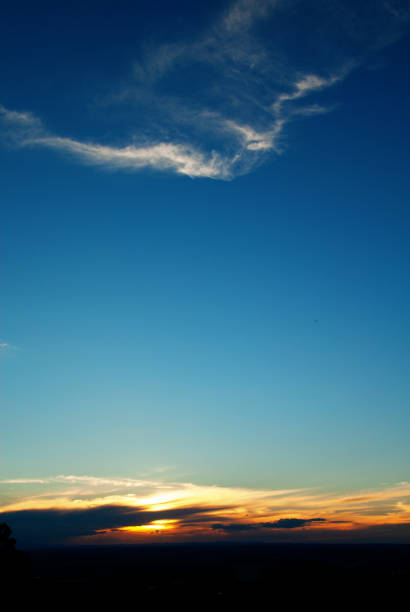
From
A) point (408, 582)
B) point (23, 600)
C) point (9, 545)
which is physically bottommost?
point (408, 582)

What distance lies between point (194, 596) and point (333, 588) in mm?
42576

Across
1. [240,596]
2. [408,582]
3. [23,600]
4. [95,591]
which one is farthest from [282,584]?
[23,600]

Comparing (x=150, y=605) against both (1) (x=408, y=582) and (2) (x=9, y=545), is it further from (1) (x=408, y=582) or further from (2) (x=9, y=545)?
(1) (x=408, y=582)

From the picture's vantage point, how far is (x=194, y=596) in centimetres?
12006

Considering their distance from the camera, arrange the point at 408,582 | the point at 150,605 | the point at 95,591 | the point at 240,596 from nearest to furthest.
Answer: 1. the point at 150,605
2. the point at 240,596
3. the point at 95,591
4. the point at 408,582

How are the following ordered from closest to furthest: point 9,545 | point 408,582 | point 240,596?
point 9,545 → point 240,596 → point 408,582

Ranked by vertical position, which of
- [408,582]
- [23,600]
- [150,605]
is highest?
[23,600]

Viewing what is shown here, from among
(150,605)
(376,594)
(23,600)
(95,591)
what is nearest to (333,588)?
(376,594)

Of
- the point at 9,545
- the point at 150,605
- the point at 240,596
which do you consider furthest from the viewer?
the point at 240,596

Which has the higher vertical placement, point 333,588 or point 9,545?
point 9,545

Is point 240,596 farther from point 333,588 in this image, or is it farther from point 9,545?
point 9,545

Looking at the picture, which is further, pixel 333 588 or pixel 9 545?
pixel 333 588

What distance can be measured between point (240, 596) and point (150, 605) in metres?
24.7

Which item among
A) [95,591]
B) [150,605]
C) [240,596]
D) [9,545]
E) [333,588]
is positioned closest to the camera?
[9,545]
